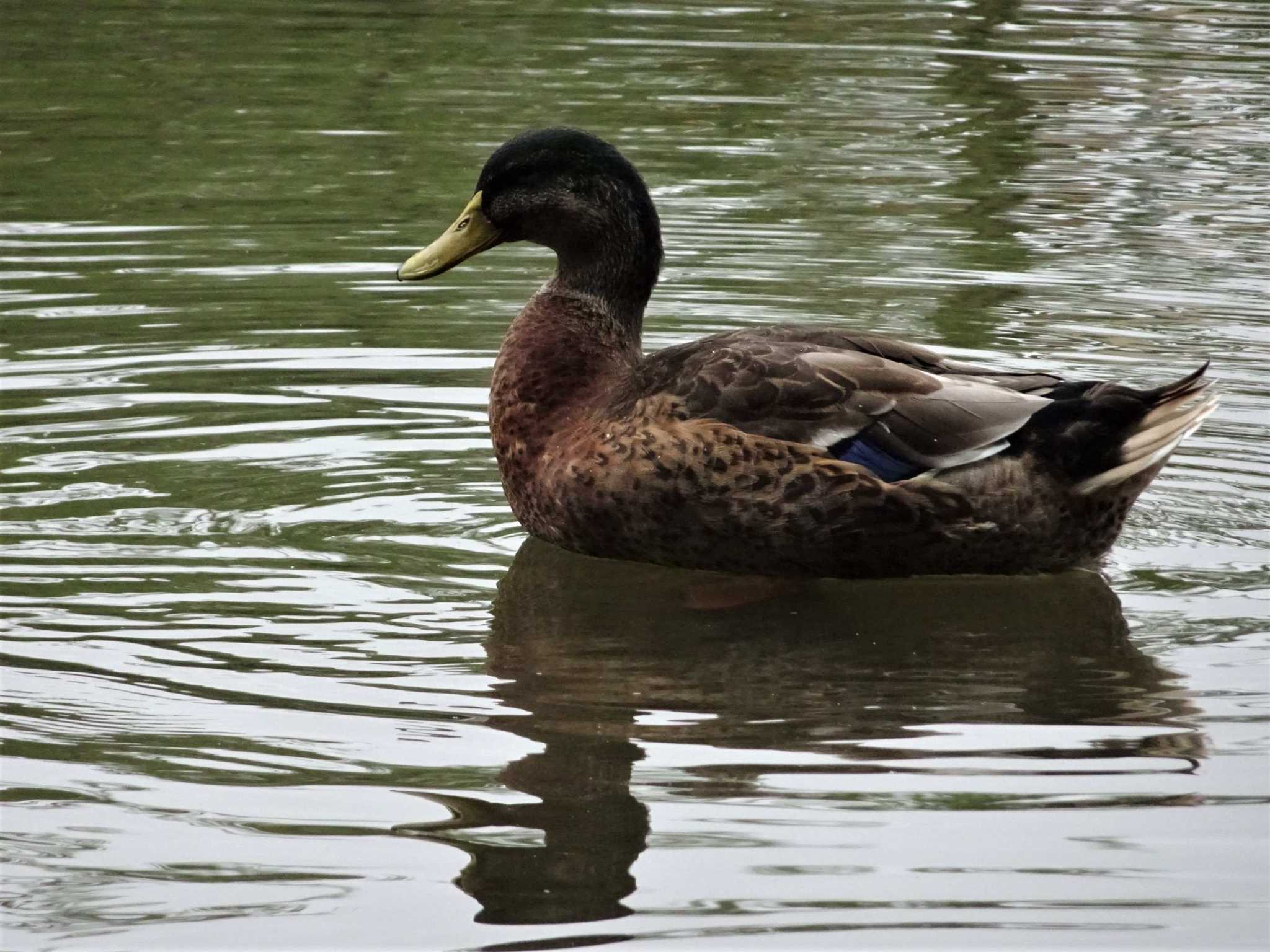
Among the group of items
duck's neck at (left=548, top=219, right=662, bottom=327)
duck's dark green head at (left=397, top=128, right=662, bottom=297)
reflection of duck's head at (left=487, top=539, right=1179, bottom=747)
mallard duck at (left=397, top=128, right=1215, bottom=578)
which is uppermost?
duck's dark green head at (left=397, top=128, right=662, bottom=297)

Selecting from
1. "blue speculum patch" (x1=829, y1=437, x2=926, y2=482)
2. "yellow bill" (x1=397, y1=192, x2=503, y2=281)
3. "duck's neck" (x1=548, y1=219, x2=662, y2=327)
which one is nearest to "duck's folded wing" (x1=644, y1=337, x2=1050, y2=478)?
"blue speculum patch" (x1=829, y1=437, x2=926, y2=482)

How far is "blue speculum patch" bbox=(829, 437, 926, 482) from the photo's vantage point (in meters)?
6.12

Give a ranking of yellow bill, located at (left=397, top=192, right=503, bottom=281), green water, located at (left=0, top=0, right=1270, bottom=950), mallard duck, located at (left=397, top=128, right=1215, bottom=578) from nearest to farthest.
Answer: green water, located at (left=0, top=0, right=1270, bottom=950) → mallard duck, located at (left=397, top=128, right=1215, bottom=578) → yellow bill, located at (left=397, top=192, right=503, bottom=281)

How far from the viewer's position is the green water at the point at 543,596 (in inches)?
167

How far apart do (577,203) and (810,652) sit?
76.9 inches

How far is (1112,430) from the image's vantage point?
6.14m

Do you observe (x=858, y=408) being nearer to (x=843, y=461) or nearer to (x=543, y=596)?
(x=843, y=461)

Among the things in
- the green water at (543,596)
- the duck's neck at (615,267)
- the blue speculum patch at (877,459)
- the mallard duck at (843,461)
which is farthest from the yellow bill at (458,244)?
the blue speculum patch at (877,459)

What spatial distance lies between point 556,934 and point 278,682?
1541 millimetres

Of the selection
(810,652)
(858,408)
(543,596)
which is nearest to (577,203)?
(858,408)

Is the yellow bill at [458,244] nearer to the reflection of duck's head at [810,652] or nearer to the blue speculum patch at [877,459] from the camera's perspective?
the reflection of duck's head at [810,652]

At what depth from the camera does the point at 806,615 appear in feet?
20.0

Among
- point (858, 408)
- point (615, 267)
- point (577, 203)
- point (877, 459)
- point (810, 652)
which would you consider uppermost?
point (577, 203)

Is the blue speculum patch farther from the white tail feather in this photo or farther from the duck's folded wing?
the white tail feather
